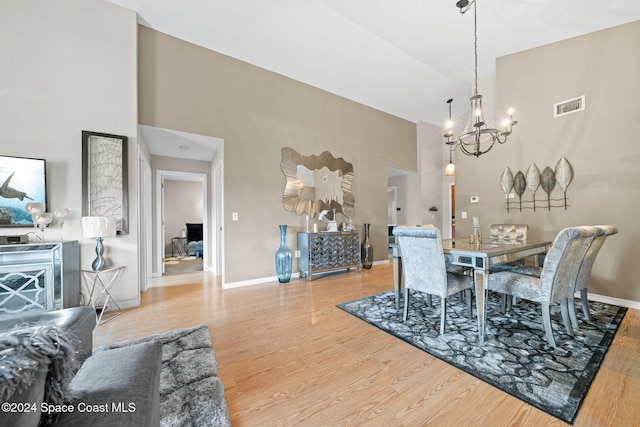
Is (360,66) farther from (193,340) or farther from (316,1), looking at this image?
(193,340)

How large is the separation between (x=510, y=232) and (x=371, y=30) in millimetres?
3363

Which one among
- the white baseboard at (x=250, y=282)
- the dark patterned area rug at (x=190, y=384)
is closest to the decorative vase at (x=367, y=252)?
the white baseboard at (x=250, y=282)

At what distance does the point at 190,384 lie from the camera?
155cm

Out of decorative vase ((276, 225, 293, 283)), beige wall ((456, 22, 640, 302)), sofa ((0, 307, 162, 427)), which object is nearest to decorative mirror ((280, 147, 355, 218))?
decorative vase ((276, 225, 293, 283))

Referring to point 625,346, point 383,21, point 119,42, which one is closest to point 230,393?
point 625,346

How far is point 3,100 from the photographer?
7.94 ft

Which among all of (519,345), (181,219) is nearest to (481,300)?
(519,345)

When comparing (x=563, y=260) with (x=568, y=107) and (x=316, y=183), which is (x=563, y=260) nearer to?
(x=568, y=107)

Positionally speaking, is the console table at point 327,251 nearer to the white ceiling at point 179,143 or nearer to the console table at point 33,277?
the white ceiling at point 179,143

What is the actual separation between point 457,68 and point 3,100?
593 centimetres

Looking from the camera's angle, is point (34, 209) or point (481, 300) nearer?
point (481, 300)

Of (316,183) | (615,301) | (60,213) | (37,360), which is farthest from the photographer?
(316,183)

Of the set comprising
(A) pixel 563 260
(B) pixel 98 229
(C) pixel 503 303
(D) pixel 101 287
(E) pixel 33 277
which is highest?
(B) pixel 98 229

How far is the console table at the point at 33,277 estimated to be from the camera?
213 cm
